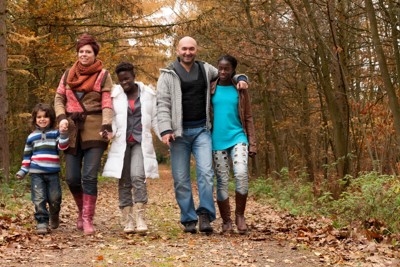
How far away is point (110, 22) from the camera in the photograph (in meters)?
15.6

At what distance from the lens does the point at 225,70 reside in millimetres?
7133

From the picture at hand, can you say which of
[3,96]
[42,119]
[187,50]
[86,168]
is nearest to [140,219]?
[86,168]

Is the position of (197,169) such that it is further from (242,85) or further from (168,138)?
(242,85)

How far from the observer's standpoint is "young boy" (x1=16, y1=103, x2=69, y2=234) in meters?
7.12

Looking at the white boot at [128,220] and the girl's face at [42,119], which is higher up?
the girl's face at [42,119]

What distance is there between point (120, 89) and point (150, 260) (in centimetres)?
248

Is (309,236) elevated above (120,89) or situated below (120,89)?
below

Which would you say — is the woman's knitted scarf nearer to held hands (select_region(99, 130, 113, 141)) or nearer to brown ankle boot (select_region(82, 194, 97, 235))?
held hands (select_region(99, 130, 113, 141))

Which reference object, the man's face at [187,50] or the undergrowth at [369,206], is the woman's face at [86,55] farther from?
the undergrowth at [369,206]

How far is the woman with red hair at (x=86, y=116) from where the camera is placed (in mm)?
6984

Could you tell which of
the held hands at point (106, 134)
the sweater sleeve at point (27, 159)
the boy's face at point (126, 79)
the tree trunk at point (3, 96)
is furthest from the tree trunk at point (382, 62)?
the tree trunk at point (3, 96)

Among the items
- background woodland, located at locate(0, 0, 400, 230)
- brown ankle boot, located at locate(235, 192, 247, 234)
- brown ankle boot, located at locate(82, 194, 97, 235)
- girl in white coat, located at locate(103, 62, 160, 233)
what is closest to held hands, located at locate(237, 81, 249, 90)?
girl in white coat, located at locate(103, 62, 160, 233)

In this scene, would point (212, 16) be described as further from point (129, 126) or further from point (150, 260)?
point (150, 260)

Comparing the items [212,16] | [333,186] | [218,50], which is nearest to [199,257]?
[333,186]
